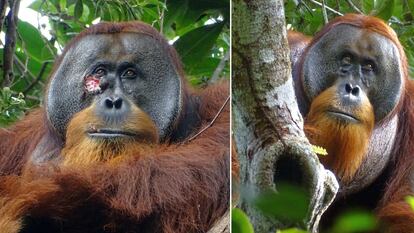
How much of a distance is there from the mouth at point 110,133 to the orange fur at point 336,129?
0.42 m

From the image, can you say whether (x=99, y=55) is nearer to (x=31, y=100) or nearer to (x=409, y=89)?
(x=31, y=100)

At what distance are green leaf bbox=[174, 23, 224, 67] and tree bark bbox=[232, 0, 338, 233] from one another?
2.11ft

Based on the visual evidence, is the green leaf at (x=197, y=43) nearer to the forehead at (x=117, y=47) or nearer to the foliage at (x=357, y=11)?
the forehead at (x=117, y=47)

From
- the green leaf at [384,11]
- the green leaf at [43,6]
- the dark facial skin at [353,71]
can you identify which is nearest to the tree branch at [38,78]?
the green leaf at [43,6]

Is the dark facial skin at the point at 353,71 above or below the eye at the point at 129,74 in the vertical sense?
below

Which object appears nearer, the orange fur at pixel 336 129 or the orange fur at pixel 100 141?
the orange fur at pixel 100 141

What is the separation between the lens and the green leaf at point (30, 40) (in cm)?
144

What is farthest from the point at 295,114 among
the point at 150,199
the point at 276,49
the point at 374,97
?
the point at 374,97

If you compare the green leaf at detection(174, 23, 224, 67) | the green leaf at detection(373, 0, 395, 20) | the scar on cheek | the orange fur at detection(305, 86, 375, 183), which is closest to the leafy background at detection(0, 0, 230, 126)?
the green leaf at detection(174, 23, 224, 67)

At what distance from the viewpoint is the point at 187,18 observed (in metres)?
1.70

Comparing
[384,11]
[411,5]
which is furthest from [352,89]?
[411,5]

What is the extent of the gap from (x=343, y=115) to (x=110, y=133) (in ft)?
1.78

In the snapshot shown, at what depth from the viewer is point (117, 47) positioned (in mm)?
1579

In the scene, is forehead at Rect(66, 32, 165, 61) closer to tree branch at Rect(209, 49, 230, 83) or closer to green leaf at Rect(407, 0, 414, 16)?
tree branch at Rect(209, 49, 230, 83)
